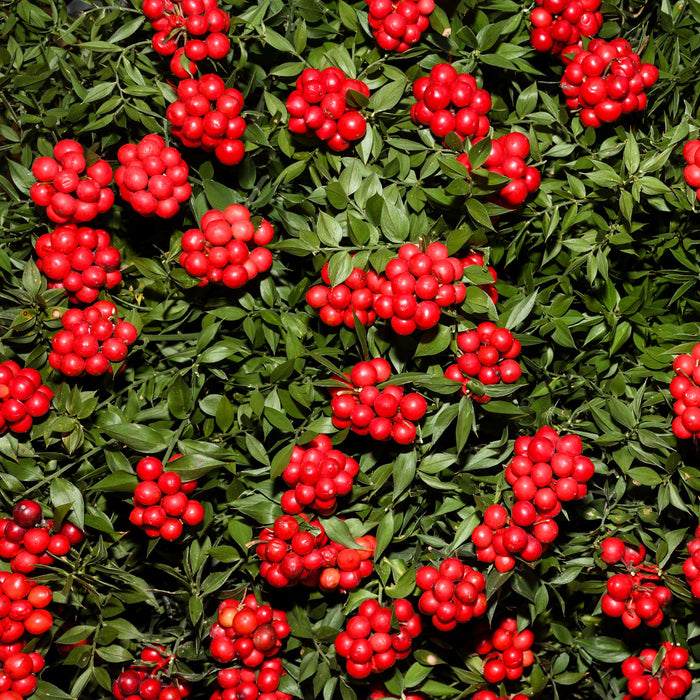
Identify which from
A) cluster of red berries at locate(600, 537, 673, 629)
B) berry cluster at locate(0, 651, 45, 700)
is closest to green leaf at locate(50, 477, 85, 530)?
berry cluster at locate(0, 651, 45, 700)

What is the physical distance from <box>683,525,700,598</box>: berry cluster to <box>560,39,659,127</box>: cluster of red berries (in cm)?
65

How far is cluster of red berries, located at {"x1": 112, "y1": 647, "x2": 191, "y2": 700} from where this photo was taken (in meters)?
1.12

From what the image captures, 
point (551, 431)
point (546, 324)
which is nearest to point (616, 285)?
point (546, 324)

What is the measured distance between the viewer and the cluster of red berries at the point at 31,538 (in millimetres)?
1042

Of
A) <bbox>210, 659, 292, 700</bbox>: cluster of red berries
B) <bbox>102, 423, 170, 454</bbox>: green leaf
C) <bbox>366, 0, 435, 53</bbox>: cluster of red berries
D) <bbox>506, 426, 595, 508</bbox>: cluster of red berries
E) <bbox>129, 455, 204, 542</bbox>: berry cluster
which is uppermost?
<bbox>366, 0, 435, 53</bbox>: cluster of red berries

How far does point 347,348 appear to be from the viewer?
1.08m

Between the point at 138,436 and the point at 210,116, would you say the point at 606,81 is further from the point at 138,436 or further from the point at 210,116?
the point at 138,436

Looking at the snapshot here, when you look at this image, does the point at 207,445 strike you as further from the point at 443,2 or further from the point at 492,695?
the point at 443,2

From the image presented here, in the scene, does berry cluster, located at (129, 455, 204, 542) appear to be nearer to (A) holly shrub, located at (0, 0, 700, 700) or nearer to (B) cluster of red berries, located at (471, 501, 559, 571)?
(A) holly shrub, located at (0, 0, 700, 700)

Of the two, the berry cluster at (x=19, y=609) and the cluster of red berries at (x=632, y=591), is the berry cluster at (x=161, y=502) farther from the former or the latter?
the cluster of red berries at (x=632, y=591)

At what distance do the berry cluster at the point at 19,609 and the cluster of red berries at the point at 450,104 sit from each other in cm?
90

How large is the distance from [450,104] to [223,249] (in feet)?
1.32

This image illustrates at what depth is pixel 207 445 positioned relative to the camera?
1.04 m

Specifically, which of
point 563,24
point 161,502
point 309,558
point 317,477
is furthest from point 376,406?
point 563,24
